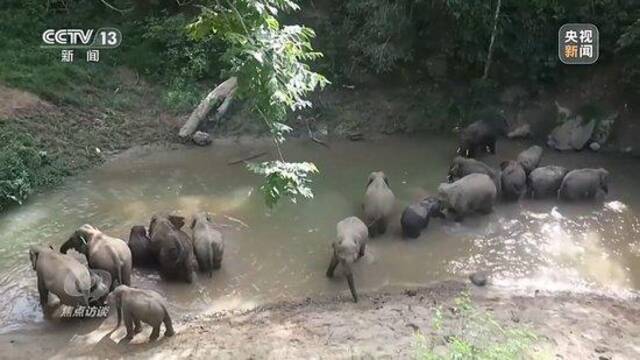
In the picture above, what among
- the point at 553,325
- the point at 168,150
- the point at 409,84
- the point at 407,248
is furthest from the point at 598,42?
the point at 168,150

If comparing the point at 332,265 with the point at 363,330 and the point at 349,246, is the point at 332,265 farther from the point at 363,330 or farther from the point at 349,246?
the point at 363,330

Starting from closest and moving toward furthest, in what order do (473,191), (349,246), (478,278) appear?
(349,246)
(478,278)
(473,191)

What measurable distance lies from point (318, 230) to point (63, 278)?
377cm

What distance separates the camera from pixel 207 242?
908 cm

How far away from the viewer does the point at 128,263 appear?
8609mm

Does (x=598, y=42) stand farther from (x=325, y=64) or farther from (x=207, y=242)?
(x=207, y=242)

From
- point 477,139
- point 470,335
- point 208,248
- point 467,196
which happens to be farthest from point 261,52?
point 477,139

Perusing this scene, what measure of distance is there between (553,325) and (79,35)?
41.2 feet

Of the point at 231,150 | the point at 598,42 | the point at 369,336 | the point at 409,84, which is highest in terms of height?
the point at 598,42

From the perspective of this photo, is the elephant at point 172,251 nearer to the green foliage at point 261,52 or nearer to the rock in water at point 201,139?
the green foliage at point 261,52

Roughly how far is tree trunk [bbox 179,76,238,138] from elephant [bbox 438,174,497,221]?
5.10 m

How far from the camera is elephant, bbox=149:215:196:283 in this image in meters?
8.82

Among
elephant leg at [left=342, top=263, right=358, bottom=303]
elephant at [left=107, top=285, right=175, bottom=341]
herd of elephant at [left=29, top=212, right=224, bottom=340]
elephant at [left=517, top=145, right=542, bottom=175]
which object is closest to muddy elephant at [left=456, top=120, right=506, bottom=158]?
elephant at [left=517, top=145, right=542, bottom=175]

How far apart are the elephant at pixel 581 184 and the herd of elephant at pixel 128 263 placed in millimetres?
5480
